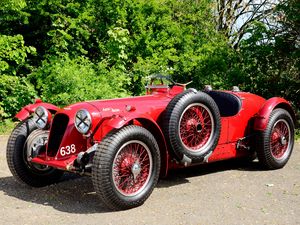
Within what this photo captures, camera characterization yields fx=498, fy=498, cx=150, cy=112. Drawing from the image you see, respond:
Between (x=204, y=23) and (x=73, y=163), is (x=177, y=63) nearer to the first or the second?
(x=204, y=23)

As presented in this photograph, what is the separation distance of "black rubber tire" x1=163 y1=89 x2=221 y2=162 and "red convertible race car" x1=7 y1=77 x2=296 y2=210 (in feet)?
0.04

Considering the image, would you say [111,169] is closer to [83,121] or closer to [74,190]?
[83,121]

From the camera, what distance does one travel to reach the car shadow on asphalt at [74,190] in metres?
5.32

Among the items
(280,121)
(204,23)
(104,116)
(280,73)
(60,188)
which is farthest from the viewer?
(204,23)

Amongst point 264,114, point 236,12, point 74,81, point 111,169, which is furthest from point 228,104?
point 236,12

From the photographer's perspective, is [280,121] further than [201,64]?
No

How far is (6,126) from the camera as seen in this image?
10.8 m

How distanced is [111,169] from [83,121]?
69 cm

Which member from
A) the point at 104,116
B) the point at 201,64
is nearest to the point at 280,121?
the point at 104,116

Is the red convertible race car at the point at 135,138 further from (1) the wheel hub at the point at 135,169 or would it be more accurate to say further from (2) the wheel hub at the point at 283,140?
(2) the wheel hub at the point at 283,140

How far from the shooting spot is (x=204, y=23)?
14.1 m

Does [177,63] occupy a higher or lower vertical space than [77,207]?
higher

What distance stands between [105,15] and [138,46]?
4.01 ft

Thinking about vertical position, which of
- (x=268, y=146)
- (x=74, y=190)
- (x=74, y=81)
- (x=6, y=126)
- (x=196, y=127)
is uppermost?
(x=74, y=81)
